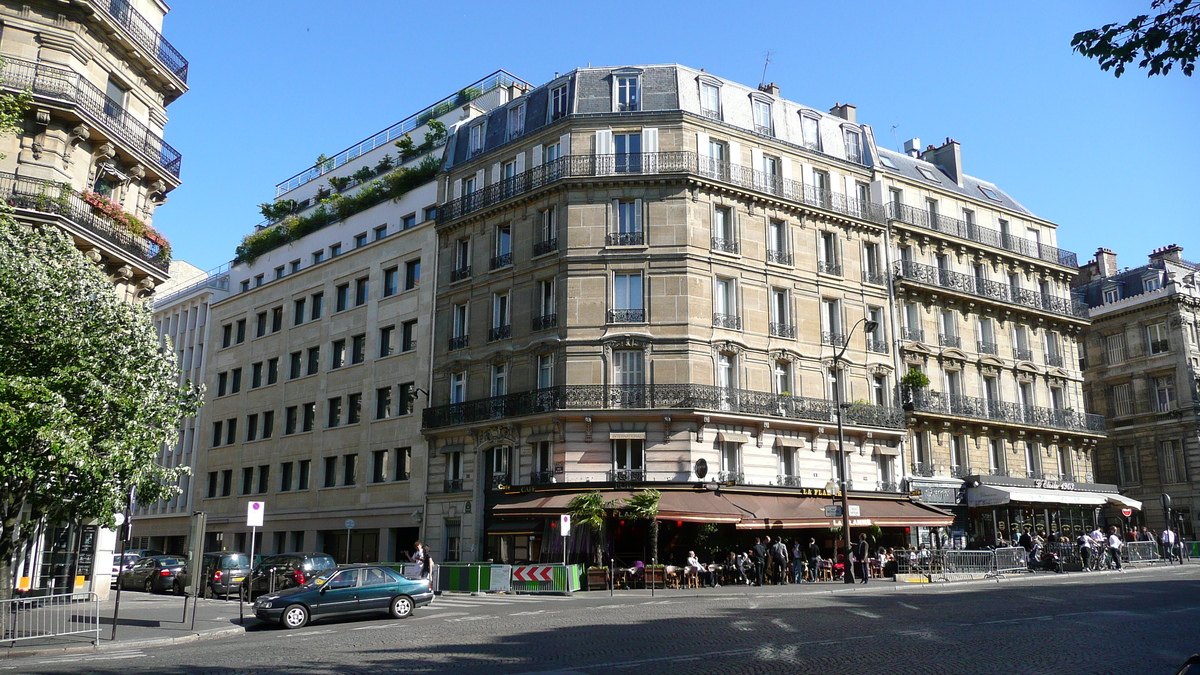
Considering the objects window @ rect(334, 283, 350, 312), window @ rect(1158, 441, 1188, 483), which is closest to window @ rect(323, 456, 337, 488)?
window @ rect(334, 283, 350, 312)

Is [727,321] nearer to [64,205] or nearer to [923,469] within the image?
[923,469]

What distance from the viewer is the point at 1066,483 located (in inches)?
1626

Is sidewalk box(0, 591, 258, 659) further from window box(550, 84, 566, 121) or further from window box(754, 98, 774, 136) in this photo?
window box(754, 98, 774, 136)

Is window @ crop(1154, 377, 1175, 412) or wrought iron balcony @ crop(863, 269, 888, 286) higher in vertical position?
wrought iron balcony @ crop(863, 269, 888, 286)

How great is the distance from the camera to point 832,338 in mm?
35906

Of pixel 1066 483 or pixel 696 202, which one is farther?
pixel 1066 483

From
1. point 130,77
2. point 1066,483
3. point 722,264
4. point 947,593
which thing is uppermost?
point 130,77

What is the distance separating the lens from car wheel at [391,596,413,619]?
20000mm

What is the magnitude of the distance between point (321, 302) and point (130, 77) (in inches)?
686

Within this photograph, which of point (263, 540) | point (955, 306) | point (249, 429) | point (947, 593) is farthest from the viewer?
point (249, 429)

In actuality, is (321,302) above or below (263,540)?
above

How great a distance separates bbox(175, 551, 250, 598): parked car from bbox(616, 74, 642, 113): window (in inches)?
842

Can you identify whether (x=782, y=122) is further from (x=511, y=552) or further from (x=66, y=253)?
(x=66, y=253)

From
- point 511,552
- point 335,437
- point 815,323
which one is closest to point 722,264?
point 815,323
